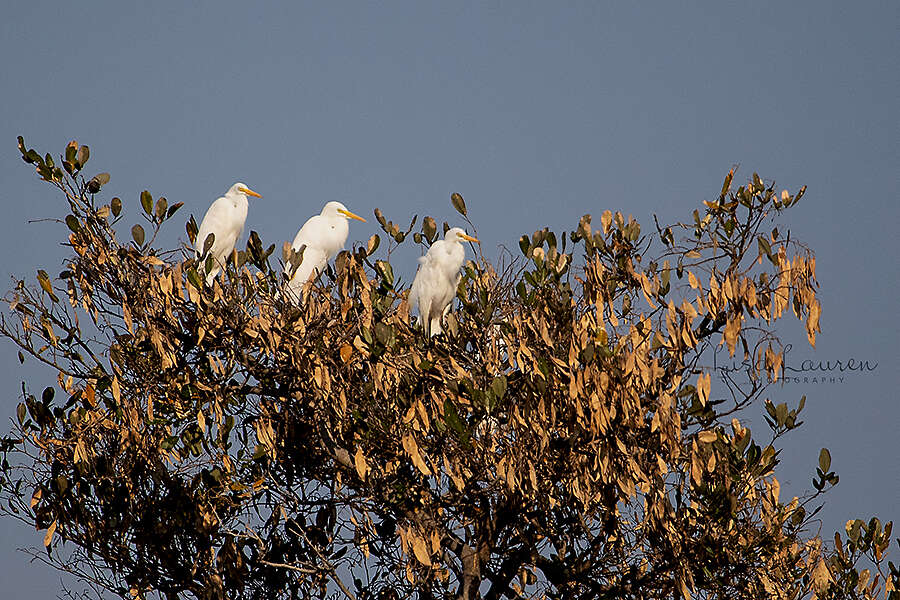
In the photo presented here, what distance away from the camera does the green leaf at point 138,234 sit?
5.15 metres

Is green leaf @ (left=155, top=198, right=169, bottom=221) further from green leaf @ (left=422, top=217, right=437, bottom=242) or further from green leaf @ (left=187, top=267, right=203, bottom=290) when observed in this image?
green leaf @ (left=422, top=217, right=437, bottom=242)

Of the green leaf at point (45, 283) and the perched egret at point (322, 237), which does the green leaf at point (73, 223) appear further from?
the perched egret at point (322, 237)

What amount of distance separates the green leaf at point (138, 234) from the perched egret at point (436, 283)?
1961mm

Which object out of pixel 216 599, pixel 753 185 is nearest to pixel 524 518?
pixel 216 599

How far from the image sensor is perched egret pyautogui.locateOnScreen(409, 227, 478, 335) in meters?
6.74

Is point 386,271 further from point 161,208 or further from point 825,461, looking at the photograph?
point 825,461

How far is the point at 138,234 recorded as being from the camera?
5.18 meters

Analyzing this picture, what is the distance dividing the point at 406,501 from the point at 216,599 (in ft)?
3.68

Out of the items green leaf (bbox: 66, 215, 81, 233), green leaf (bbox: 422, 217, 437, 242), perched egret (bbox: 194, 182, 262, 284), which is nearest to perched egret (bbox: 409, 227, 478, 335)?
green leaf (bbox: 422, 217, 437, 242)

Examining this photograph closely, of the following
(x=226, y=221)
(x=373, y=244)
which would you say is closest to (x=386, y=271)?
(x=373, y=244)

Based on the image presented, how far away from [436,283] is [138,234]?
2.14 m

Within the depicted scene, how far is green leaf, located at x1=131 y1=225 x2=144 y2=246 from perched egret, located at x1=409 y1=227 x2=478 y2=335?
1.96 m

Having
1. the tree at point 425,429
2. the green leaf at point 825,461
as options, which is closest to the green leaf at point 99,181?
the tree at point 425,429

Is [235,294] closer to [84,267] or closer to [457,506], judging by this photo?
[84,267]
